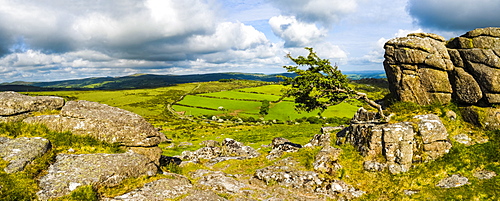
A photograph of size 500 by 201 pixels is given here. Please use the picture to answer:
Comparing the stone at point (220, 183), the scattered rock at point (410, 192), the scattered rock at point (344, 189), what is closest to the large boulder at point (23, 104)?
the stone at point (220, 183)

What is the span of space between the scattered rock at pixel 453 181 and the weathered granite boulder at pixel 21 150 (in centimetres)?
2652

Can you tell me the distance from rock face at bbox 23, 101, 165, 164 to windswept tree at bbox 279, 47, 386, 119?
1461cm

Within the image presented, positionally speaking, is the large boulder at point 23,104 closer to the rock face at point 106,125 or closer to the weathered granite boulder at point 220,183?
the rock face at point 106,125

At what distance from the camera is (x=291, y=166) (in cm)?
2228

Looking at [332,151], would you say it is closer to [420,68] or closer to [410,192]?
[410,192]

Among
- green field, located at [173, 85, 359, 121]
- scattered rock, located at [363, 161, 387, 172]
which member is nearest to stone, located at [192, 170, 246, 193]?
scattered rock, located at [363, 161, 387, 172]

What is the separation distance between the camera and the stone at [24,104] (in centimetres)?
1736

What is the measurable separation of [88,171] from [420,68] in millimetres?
31633

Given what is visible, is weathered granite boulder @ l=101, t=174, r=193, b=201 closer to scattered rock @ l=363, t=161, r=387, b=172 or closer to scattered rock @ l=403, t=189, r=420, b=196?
scattered rock @ l=363, t=161, r=387, b=172

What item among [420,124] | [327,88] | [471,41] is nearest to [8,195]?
[327,88]

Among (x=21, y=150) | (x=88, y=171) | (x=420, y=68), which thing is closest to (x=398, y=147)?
(x=420, y=68)

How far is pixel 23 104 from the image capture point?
59.5 feet

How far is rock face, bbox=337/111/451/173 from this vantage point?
19453 mm

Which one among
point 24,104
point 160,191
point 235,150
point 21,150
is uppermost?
point 24,104
